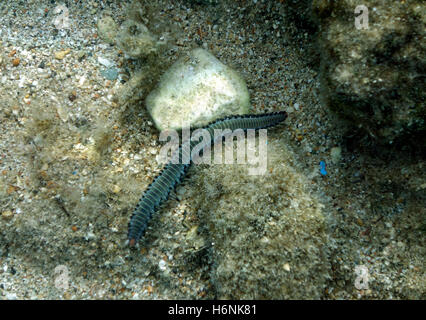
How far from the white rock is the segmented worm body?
0.89 ft

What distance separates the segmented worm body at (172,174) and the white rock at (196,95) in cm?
27

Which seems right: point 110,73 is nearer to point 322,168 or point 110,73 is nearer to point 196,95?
point 196,95

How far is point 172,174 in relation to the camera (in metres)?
4.30

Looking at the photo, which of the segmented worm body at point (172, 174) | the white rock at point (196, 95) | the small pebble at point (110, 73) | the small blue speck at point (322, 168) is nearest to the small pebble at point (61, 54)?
the small pebble at point (110, 73)

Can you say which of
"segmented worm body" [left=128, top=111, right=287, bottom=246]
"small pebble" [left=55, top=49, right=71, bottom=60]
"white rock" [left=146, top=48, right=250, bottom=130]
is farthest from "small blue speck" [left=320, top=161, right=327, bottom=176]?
"small pebble" [left=55, top=49, right=71, bottom=60]

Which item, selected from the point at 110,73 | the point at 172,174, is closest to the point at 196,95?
the point at 172,174

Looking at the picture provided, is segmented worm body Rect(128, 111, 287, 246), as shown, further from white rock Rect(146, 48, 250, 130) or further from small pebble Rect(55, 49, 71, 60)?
small pebble Rect(55, 49, 71, 60)

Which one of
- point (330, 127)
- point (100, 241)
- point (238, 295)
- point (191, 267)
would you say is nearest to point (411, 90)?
point (330, 127)

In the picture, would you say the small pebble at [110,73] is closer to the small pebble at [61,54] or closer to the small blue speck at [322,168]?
the small pebble at [61,54]

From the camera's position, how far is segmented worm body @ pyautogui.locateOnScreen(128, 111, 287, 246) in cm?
403

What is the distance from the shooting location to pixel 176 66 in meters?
4.83

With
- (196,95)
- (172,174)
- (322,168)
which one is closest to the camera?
(172,174)

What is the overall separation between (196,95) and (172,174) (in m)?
1.42

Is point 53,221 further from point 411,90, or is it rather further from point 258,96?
point 411,90
